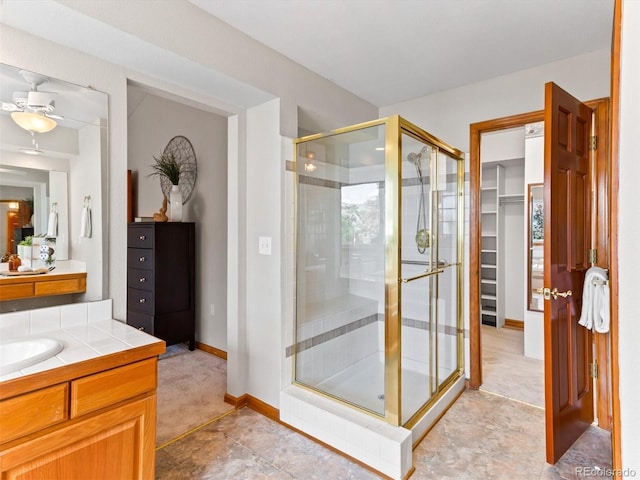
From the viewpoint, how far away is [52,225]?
169cm

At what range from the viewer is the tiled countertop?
1.34 metres

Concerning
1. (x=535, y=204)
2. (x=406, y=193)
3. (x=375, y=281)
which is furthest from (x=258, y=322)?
(x=535, y=204)

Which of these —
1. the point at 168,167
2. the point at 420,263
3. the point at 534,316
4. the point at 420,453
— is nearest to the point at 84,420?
the point at 420,453

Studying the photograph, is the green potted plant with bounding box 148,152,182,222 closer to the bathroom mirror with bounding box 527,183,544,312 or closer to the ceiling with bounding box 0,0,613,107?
the ceiling with bounding box 0,0,613,107

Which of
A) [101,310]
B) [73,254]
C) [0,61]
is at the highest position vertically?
[0,61]

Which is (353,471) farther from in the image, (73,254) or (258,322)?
(73,254)

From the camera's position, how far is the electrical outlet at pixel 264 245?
2333 mm

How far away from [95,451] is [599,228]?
2.92 meters

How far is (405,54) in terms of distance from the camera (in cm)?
226

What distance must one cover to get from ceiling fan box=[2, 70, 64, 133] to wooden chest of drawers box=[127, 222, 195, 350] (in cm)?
169

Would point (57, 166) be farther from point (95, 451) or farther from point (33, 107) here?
point (95, 451)

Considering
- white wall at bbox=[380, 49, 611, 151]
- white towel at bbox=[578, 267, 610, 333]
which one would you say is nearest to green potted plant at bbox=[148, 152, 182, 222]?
white wall at bbox=[380, 49, 611, 151]

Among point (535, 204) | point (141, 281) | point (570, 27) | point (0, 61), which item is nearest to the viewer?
point (0, 61)

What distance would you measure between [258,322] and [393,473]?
1223 mm
